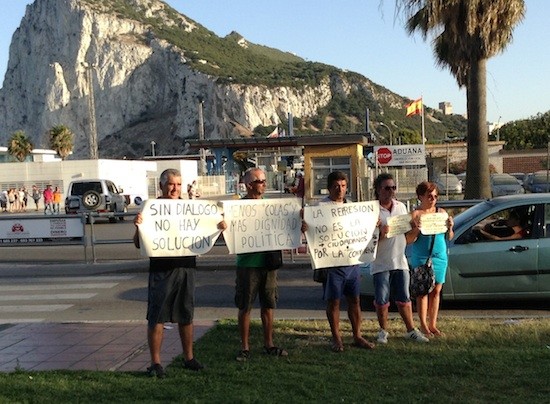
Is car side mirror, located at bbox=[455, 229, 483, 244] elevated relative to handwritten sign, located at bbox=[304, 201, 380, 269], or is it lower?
lower

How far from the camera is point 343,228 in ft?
22.3

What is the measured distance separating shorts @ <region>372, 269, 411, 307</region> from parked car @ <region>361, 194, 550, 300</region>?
6.04 feet

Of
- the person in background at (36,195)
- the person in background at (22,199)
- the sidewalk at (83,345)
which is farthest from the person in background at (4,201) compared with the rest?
the sidewalk at (83,345)

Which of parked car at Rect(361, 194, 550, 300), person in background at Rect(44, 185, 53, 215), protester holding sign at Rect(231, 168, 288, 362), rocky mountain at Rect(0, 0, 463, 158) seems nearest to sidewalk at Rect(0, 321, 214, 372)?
protester holding sign at Rect(231, 168, 288, 362)

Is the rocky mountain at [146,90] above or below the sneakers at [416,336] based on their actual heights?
above

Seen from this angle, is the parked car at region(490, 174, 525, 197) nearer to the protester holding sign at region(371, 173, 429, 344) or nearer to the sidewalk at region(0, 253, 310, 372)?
the protester holding sign at region(371, 173, 429, 344)

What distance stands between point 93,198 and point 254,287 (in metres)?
23.2

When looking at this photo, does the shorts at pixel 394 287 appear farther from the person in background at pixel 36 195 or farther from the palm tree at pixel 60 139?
the palm tree at pixel 60 139

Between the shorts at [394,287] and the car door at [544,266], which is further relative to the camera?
the car door at [544,266]

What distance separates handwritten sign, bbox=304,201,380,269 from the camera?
670cm

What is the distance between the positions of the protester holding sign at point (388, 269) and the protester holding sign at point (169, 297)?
1995 mm

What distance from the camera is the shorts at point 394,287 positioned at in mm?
6848

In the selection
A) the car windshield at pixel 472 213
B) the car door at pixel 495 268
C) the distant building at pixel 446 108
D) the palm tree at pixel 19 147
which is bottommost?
the car door at pixel 495 268

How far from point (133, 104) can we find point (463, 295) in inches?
6064
